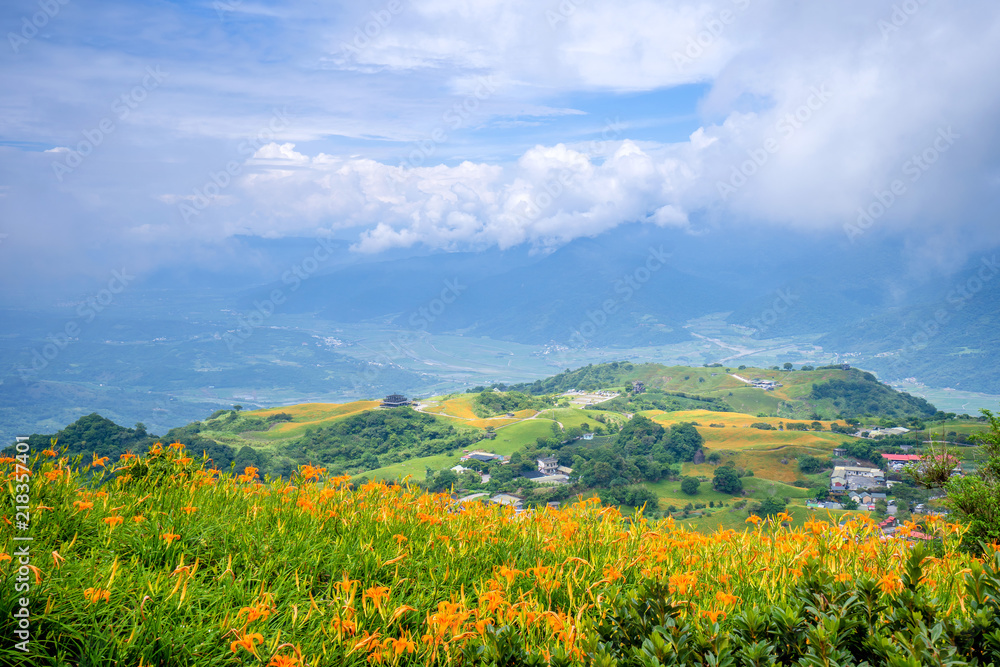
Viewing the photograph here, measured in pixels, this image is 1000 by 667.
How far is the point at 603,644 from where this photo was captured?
2.17m

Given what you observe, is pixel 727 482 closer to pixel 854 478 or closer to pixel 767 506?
pixel 854 478

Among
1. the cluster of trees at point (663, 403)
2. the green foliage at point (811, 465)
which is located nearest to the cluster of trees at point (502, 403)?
the cluster of trees at point (663, 403)

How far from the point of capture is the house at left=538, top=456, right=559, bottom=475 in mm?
57750

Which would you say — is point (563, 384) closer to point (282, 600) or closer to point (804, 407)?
point (804, 407)

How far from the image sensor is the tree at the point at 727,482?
5169 centimetres

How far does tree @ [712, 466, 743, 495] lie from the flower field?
5126 cm

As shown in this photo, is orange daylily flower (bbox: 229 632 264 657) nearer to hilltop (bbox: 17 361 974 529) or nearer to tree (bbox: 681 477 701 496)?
hilltop (bbox: 17 361 974 529)

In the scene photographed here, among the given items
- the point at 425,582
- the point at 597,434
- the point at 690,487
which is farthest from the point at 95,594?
the point at 597,434

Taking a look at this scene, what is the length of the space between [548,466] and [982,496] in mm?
54834

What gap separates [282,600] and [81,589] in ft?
3.10

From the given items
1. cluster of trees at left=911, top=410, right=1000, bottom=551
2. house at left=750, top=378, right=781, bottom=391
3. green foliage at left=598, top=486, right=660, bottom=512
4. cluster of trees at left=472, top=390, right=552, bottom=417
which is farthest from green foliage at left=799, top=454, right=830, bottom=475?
house at left=750, top=378, right=781, bottom=391

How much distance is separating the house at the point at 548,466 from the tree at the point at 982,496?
173ft

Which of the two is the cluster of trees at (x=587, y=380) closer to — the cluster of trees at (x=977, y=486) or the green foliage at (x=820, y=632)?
the cluster of trees at (x=977, y=486)

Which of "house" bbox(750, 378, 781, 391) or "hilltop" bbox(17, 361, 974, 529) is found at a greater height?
"house" bbox(750, 378, 781, 391)
